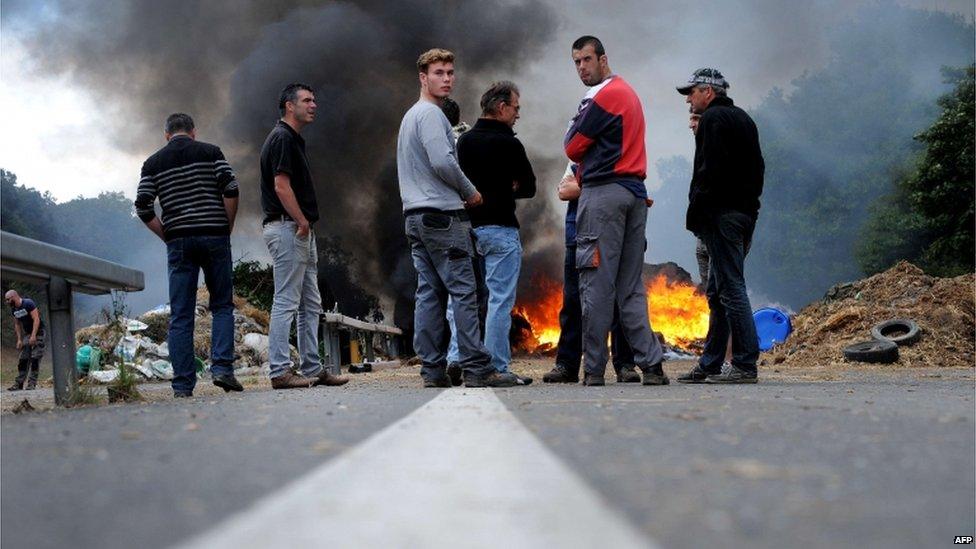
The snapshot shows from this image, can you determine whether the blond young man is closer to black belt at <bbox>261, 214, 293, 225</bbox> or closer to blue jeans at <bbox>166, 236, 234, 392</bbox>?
black belt at <bbox>261, 214, 293, 225</bbox>

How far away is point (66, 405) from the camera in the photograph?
20.5ft

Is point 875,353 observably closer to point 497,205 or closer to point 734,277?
point 734,277

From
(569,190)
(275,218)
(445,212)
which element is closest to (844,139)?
(569,190)

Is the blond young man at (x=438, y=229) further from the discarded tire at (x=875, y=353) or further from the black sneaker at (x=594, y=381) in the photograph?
the discarded tire at (x=875, y=353)

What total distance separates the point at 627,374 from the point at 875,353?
8.15 m

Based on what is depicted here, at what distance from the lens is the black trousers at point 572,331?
848 cm

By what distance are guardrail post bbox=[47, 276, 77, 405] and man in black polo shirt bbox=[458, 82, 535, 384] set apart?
3.02 metres

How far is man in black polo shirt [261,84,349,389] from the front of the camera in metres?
8.30

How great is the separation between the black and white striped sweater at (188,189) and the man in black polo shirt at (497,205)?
174 cm

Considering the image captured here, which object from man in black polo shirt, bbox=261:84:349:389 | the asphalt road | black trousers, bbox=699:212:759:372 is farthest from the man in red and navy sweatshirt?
the asphalt road

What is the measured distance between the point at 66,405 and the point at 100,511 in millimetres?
4478

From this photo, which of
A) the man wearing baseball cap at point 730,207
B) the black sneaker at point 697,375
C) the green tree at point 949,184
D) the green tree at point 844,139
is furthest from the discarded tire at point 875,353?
the green tree at point 844,139

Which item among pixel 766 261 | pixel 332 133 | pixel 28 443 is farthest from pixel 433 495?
pixel 766 261

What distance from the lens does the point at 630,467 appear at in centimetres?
253
